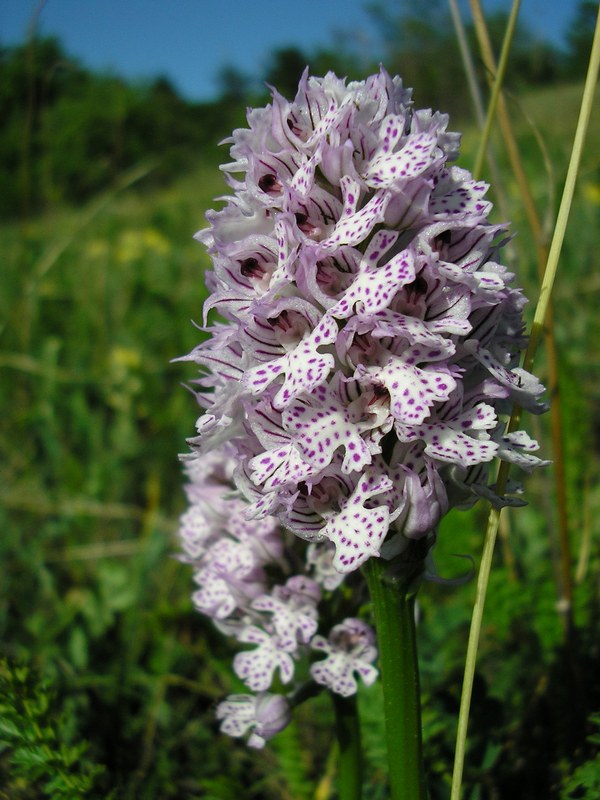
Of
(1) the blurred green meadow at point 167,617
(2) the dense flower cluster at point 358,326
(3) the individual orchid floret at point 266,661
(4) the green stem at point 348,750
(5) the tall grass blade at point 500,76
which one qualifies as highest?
(5) the tall grass blade at point 500,76

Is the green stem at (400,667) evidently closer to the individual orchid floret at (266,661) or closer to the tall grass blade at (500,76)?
the individual orchid floret at (266,661)

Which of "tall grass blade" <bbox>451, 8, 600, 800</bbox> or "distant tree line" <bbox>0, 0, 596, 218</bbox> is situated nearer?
"tall grass blade" <bbox>451, 8, 600, 800</bbox>

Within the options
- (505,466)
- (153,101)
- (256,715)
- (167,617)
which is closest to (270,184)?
(505,466)

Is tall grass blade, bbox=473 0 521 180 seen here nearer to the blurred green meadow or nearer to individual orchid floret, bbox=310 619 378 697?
the blurred green meadow

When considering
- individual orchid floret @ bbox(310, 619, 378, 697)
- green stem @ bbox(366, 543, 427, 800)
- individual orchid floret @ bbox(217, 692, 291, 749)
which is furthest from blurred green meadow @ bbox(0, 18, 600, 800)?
individual orchid floret @ bbox(310, 619, 378, 697)

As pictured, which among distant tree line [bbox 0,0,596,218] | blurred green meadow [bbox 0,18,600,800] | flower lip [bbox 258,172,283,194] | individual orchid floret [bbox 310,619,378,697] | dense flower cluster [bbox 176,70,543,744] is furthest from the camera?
distant tree line [bbox 0,0,596,218]

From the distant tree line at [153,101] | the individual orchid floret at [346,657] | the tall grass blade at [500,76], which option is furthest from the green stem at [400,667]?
the distant tree line at [153,101]

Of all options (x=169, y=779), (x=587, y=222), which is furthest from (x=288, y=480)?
(x=587, y=222)

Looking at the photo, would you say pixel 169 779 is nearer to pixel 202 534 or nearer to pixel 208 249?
pixel 202 534
